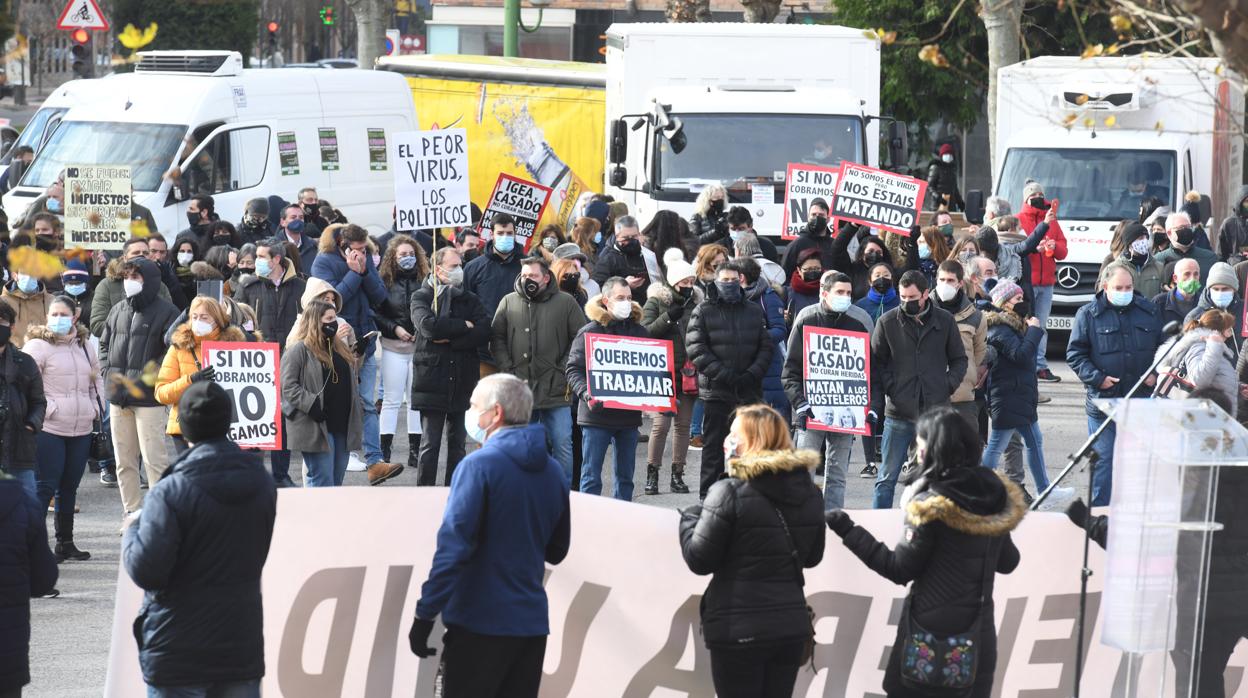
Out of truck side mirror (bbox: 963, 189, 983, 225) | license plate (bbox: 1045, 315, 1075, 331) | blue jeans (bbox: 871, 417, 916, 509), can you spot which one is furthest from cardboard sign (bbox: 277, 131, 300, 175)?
blue jeans (bbox: 871, 417, 916, 509)

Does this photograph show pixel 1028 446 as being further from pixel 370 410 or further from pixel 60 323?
pixel 60 323

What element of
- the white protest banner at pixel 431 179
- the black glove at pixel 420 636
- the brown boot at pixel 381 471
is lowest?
the brown boot at pixel 381 471

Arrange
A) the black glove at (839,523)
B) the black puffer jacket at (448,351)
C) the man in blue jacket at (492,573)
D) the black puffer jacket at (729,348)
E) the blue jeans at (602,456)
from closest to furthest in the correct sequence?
1. the man in blue jacket at (492,573)
2. the black glove at (839,523)
3. the blue jeans at (602,456)
4. the black puffer jacket at (729,348)
5. the black puffer jacket at (448,351)

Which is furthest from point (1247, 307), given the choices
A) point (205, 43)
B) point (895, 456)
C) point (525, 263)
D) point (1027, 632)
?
point (205, 43)

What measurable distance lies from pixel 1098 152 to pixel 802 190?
536 cm

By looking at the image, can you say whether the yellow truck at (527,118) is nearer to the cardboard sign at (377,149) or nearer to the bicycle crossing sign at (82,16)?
the cardboard sign at (377,149)

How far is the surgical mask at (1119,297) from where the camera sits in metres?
11.6

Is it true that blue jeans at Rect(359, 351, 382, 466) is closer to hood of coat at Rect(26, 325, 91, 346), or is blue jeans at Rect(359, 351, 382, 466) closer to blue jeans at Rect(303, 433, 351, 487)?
blue jeans at Rect(303, 433, 351, 487)

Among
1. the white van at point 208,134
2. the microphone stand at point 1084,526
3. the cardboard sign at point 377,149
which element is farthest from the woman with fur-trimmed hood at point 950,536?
the cardboard sign at point 377,149

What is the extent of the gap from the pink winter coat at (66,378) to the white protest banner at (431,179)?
2876mm

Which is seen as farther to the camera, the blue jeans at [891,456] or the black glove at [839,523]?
the blue jeans at [891,456]

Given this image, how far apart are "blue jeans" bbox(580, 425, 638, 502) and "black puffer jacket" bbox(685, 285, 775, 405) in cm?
60

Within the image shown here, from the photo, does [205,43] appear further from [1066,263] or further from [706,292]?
[706,292]

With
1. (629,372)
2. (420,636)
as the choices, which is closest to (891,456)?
(629,372)
